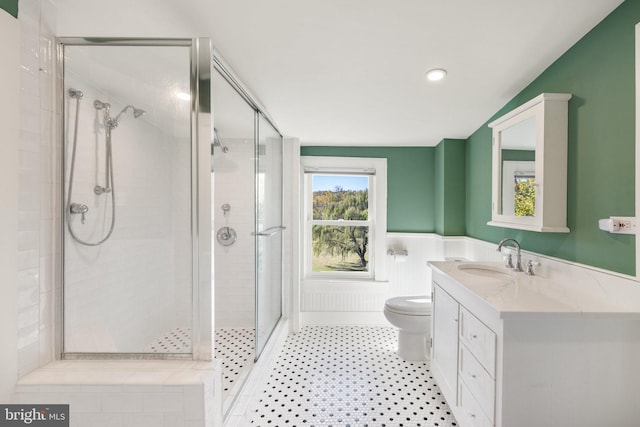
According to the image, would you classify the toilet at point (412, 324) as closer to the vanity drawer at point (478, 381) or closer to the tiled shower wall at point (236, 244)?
the vanity drawer at point (478, 381)

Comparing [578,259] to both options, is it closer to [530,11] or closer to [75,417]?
[530,11]

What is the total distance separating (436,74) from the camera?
1.71 metres

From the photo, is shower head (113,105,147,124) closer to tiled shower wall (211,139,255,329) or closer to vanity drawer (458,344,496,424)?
tiled shower wall (211,139,255,329)

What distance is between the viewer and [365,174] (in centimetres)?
322

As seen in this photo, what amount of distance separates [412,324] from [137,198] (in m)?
2.15

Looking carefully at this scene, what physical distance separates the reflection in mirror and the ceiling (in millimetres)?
336

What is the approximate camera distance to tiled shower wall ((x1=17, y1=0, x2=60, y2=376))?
1119 mm

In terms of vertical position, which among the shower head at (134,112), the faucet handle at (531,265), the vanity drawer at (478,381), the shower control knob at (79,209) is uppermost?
the shower head at (134,112)

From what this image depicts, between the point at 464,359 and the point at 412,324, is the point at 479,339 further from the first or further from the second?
the point at 412,324

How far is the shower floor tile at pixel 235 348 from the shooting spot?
6.70ft

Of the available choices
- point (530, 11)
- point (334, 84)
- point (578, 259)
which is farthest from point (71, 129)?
point (578, 259)

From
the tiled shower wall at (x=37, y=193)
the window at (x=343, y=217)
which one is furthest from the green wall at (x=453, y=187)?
the tiled shower wall at (x=37, y=193)

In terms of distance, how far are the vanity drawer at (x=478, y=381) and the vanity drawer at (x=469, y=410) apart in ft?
0.08

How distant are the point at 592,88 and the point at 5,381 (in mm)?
2847
